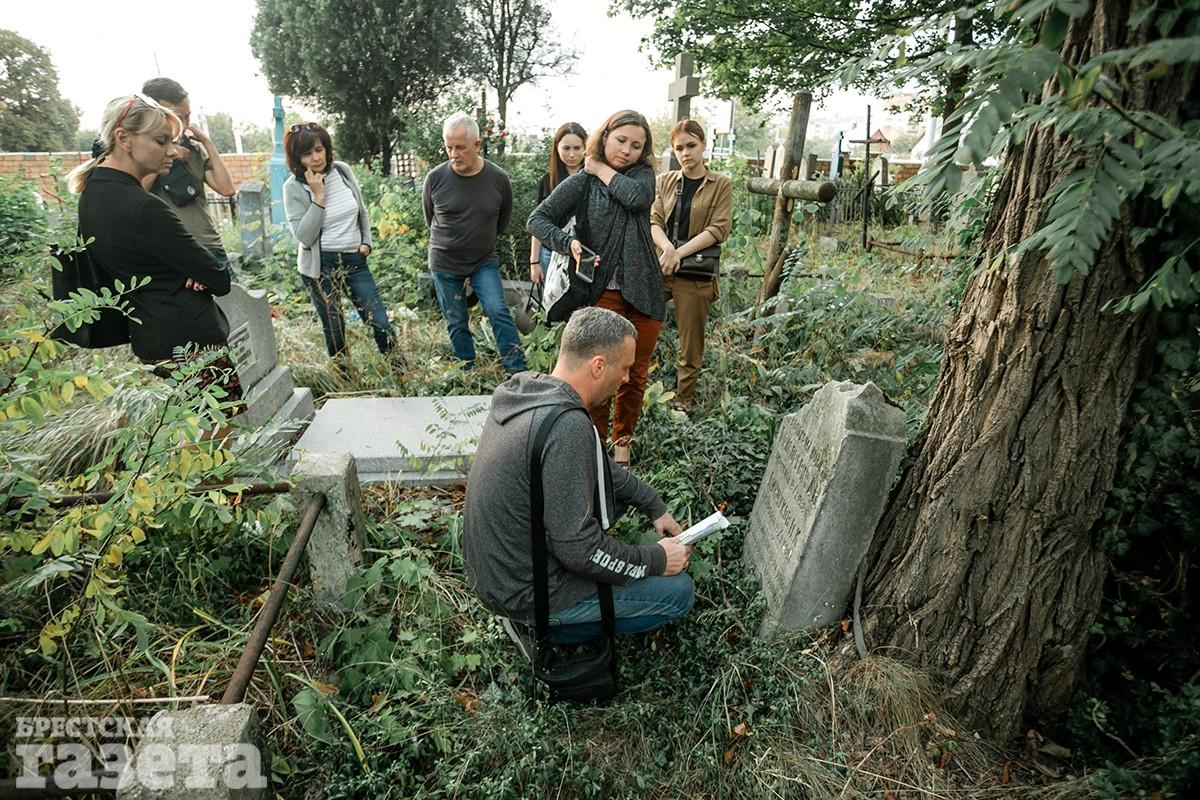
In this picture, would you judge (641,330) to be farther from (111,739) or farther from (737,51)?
(737,51)

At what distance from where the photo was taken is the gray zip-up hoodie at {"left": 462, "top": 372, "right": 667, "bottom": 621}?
226cm

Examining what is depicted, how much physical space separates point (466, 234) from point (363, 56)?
14.8 meters

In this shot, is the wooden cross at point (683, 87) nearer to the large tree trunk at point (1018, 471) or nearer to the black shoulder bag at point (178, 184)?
the black shoulder bag at point (178, 184)

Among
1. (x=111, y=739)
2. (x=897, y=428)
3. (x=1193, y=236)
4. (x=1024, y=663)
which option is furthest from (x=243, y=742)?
(x=1193, y=236)

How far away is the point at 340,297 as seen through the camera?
524cm

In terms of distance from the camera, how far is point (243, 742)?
168 centimetres

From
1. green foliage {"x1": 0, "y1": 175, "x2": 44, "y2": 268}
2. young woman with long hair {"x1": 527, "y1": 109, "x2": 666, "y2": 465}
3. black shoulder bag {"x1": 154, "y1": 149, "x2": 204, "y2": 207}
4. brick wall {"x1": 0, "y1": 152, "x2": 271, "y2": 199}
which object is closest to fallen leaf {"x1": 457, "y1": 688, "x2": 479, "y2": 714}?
young woman with long hair {"x1": 527, "y1": 109, "x2": 666, "y2": 465}

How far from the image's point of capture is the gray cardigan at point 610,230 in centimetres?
364

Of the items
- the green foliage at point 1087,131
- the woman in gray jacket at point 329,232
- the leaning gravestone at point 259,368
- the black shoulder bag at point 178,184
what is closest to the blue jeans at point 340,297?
the woman in gray jacket at point 329,232

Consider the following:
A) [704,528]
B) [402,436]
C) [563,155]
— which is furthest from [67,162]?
[704,528]

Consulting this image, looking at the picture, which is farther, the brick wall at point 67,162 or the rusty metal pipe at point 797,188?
the brick wall at point 67,162

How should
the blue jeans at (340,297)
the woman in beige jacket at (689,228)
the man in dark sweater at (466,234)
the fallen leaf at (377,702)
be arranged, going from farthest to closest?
the blue jeans at (340,297) < the man in dark sweater at (466,234) < the woman in beige jacket at (689,228) < the fallen leaf at (377,702)

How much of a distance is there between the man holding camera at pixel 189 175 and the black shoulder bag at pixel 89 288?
0.69m

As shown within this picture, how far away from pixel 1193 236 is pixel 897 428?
0.97m
